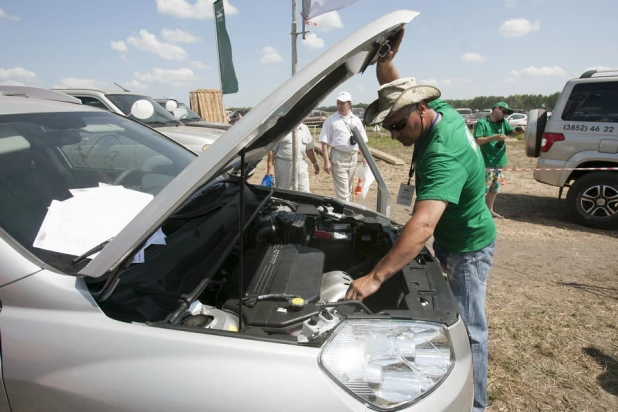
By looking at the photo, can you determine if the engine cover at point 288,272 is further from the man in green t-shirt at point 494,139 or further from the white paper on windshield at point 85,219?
the man in green t-shirt at point 494,139

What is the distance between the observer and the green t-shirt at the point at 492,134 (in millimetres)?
5602

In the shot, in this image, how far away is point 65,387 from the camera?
1.19 meters

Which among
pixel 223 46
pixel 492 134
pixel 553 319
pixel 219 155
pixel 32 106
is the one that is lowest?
pixel 553 319

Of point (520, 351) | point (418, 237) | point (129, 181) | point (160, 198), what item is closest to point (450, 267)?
point (418, 237)

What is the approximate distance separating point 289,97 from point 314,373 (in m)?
0.83

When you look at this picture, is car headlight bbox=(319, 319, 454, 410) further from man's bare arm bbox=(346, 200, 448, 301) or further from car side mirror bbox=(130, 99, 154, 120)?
car side mirror bbox=(130, 99, 154, 120)

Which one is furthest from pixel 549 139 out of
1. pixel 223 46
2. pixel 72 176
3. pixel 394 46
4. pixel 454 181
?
pixel 223 46

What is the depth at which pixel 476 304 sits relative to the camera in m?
2.12

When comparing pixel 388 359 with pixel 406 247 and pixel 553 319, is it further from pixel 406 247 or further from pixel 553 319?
pixel 553 319

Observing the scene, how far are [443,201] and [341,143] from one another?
164 inches

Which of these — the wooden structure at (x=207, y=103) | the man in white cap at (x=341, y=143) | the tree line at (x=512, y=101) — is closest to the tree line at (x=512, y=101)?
the tree line at (x=512, y=101)

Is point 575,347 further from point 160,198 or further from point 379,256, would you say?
point 160,198

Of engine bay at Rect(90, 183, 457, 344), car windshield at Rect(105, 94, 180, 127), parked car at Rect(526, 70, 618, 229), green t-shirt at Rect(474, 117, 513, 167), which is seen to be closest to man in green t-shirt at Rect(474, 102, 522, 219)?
green t-shirt at Rect(474, 117, 513, 167)

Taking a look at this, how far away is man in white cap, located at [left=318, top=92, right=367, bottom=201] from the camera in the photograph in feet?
18.9
